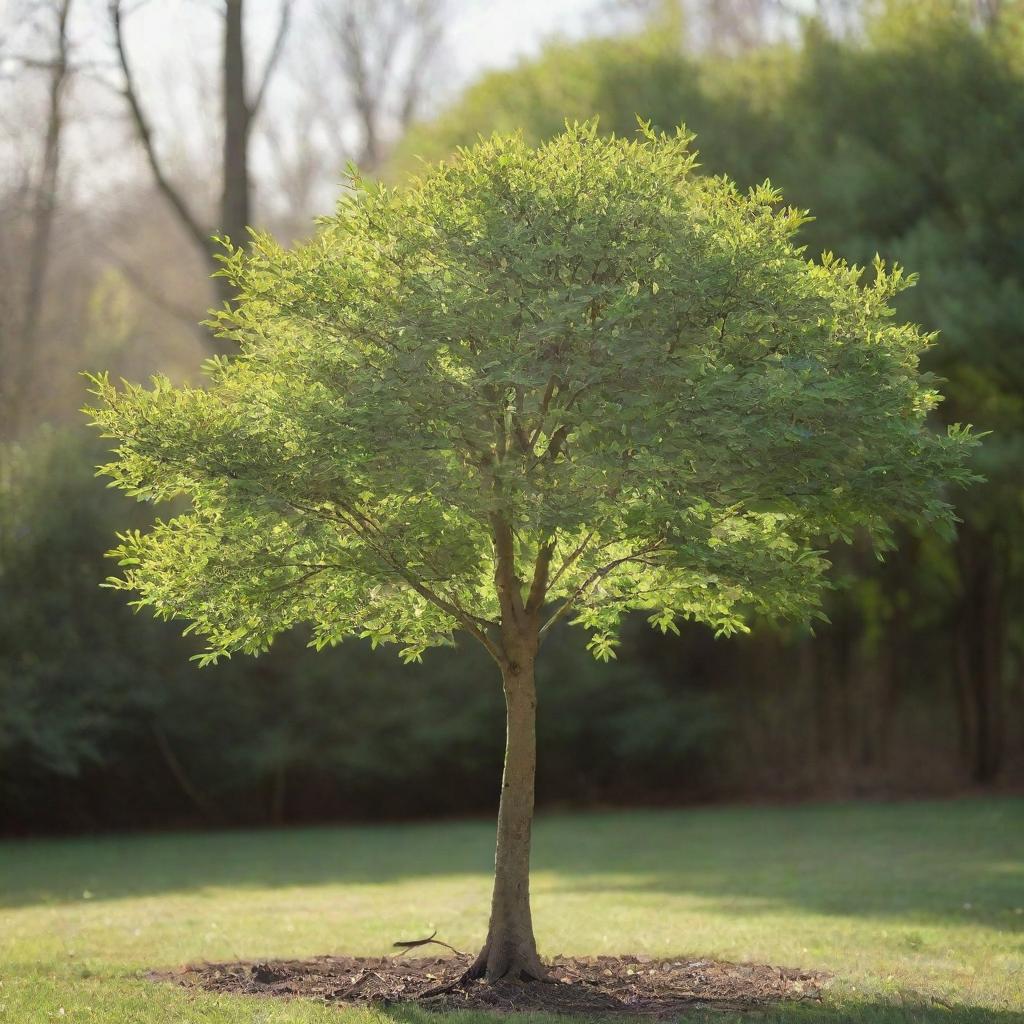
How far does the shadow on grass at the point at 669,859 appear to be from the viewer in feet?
39.8

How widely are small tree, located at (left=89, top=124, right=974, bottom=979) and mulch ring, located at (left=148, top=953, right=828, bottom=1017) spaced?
1.22 ft

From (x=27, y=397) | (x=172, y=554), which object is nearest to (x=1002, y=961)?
(x=172, y=554)

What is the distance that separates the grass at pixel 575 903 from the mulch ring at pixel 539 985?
0.31 metres

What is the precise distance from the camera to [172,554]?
7.34 meters

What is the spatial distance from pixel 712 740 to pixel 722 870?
8320 mm

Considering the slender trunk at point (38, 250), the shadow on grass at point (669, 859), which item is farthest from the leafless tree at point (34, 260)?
the shadow on grass at point (669, 859)

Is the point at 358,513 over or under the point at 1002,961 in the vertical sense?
over

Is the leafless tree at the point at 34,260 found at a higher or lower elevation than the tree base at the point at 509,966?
higher

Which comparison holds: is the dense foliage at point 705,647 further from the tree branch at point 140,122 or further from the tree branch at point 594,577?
the tree branch at point 594,577

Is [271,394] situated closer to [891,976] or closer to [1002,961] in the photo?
[891,976]

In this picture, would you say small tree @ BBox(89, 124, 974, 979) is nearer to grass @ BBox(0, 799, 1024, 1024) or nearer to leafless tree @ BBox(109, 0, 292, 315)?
grass @ BBox(0, 799, 1024, 1024)

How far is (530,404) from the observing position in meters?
7.16

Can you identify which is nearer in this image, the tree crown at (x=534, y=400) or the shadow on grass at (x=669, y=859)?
the tree crown at (x=534, y=400)

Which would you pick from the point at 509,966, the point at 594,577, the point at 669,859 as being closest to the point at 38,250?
the point at 669,859
